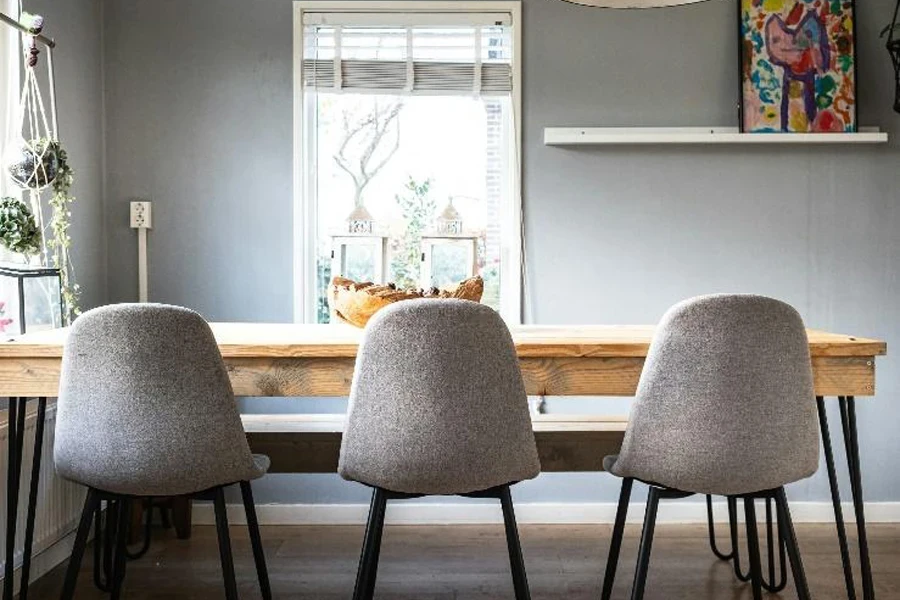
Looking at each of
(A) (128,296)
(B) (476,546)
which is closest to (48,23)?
(A) (128,296)

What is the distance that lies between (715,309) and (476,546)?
5.57ft

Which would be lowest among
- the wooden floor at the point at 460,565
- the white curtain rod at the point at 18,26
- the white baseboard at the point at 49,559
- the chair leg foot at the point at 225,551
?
the wooden floor at the point at 460,565

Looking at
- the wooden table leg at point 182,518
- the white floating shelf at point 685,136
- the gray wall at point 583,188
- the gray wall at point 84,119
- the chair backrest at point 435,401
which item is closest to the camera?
the chair backrest at point 435,401

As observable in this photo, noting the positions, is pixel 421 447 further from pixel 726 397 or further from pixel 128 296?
pixel 128 296

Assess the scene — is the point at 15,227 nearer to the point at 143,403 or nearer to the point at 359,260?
the point at 143,403

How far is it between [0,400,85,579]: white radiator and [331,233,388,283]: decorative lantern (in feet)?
4.17

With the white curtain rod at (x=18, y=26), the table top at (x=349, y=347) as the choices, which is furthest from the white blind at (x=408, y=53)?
the table top at (x=349, y=347)

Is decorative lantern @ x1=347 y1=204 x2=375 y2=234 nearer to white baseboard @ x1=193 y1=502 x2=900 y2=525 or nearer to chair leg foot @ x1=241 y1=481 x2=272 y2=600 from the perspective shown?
white baseboard @ x1=193 y1=502 x2=900 y2=525

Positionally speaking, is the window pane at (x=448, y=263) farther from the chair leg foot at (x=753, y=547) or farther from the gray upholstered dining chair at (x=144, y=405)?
the gray upholstered dining chair at (x=144, y=405)

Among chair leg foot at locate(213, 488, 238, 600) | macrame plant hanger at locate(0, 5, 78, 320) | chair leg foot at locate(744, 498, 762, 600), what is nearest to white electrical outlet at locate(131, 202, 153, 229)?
macrame plant hanger at locate(0, 5, 78, 320)

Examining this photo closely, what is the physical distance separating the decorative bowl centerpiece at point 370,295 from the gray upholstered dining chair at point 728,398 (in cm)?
69

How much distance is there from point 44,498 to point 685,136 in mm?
2759

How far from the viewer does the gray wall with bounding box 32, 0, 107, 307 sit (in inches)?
133

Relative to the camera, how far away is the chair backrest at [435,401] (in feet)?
6.52
